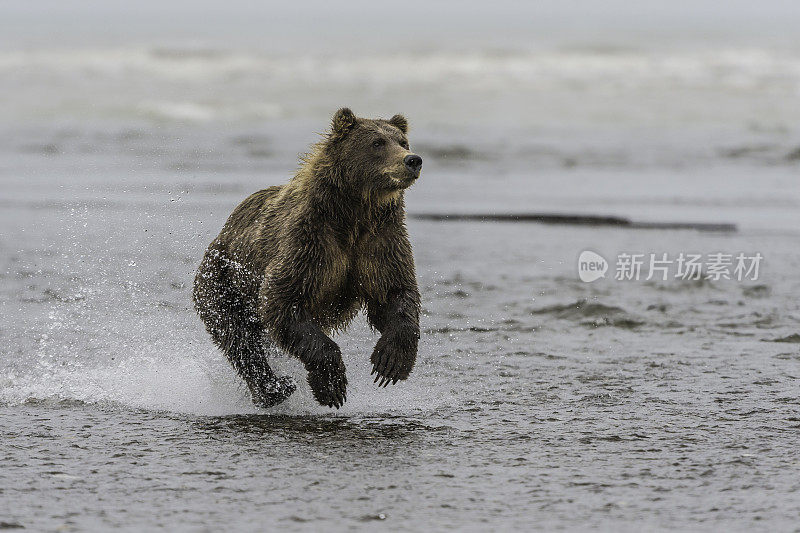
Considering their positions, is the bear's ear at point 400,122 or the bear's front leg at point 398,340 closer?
the bear's front leg at point 398,340

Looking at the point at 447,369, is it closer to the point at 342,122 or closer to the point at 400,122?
the point at 400,122

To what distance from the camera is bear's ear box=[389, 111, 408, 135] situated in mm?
6605

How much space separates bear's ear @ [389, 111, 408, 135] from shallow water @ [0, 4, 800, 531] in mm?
1471

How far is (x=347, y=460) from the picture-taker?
5.13 m

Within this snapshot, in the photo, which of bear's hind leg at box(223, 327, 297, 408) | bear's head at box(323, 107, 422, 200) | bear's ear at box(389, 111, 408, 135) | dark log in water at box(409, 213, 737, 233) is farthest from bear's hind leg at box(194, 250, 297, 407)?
dark log in water at box(409, 213, 737, 233)

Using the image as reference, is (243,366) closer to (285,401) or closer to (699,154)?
(285,401)

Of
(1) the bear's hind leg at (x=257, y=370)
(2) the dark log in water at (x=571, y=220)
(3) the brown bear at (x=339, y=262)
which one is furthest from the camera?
(2) the dark log in water at (x=571, y=220)

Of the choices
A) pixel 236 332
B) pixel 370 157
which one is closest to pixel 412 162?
pixel 370 157

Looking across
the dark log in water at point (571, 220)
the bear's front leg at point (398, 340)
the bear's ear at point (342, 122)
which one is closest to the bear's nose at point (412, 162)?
the bear's ear at point (342, 122)

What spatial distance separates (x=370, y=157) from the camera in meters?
6.18

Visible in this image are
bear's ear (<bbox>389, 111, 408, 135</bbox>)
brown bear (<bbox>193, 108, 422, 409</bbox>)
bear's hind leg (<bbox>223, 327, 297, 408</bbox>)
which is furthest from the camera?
bear's ear (<bbox>389, 111, 408, 135</bbox>)

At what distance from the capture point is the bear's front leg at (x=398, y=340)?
604cm

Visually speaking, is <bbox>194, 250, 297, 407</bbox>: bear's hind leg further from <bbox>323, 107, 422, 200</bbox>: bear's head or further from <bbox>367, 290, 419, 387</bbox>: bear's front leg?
<bbox>323, 107, 422, 200</bbox>: bear's head

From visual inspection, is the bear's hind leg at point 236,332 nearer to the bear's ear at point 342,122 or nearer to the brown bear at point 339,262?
the brown bear at point 339,262
